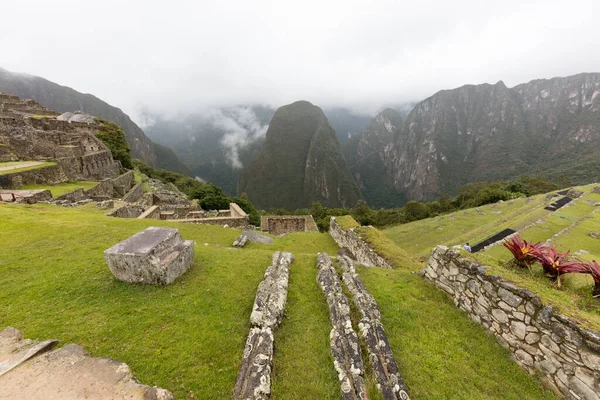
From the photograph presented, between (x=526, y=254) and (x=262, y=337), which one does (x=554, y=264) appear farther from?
(x=262, y=337)

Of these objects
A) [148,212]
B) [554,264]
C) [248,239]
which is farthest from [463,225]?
[148,212]

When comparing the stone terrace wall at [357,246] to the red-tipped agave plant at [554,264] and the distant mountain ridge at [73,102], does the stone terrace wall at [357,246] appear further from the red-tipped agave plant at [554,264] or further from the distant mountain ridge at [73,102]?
the distant mountain ridge at [73,102]

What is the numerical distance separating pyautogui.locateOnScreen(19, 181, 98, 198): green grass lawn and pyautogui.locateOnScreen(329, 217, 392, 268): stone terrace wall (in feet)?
69.6

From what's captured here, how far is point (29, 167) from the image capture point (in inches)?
773

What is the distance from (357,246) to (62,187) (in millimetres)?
25516

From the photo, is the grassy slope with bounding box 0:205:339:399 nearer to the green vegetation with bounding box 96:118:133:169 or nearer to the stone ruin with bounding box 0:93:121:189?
the stone ruin with bounding box 0:93:121:189

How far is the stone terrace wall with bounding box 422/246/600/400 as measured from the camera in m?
3.90

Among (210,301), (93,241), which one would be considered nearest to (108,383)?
(210,301)

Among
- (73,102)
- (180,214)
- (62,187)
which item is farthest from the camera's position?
(73,102)

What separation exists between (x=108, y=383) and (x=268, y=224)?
819 inches

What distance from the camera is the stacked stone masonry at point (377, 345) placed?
14.2ft

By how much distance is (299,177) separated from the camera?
615ft

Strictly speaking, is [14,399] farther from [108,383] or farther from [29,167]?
[29,167]

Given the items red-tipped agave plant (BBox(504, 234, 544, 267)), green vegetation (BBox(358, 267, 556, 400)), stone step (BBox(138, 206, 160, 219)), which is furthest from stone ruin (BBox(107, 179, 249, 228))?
red-tipped agave plant (BBox(504, 234, 544, 267))
